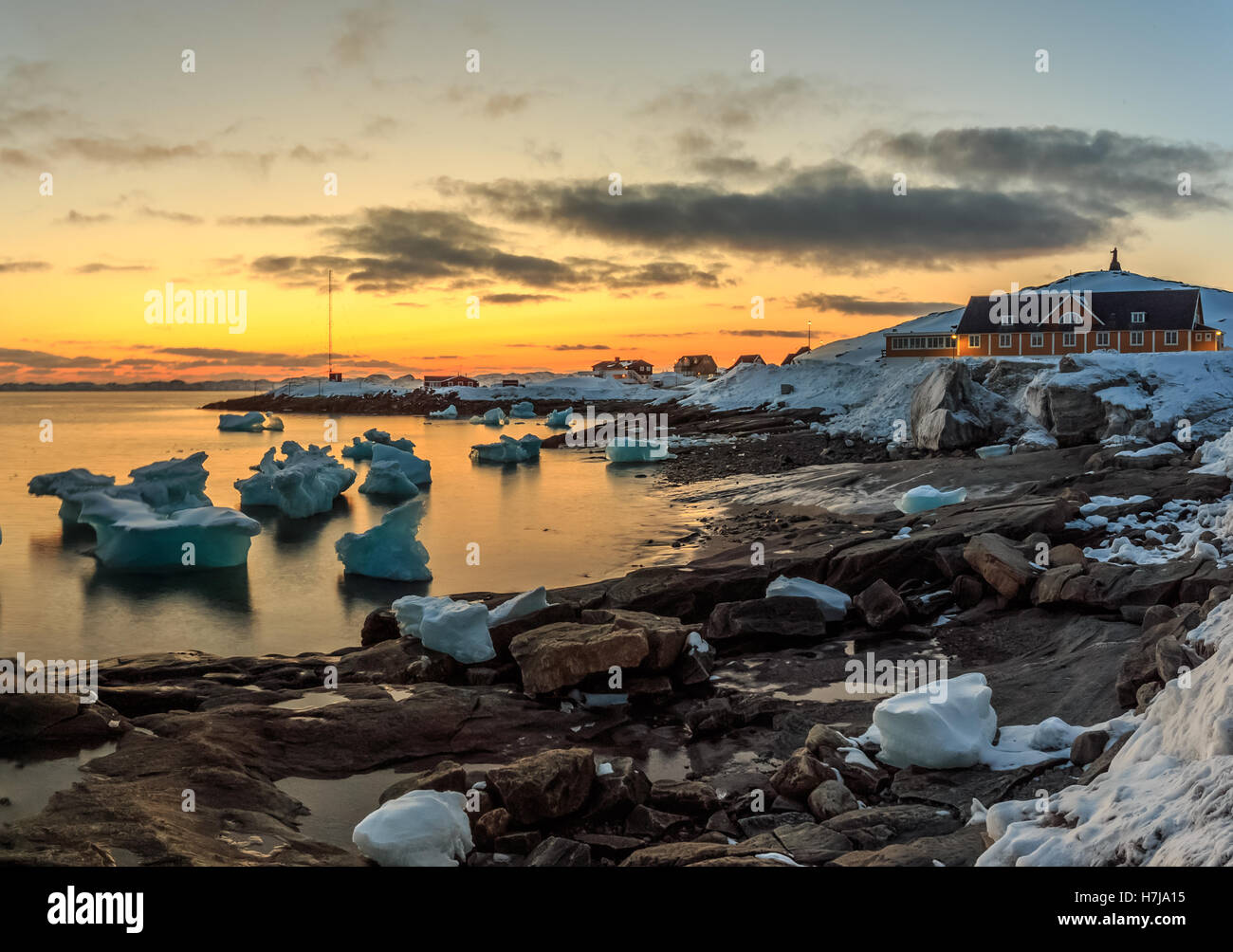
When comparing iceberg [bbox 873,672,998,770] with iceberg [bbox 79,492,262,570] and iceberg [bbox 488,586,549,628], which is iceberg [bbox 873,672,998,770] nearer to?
iceberg [bbox 488,586,549,628]

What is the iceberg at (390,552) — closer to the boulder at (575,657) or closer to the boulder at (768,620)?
the boulder at (768,620)

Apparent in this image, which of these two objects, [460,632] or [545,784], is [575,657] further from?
[545,784]

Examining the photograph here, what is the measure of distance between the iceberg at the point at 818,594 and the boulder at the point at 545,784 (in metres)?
5.22

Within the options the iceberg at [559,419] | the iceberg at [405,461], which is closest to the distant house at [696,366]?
the iceberg at [559,419]

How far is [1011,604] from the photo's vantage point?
9.92 meters

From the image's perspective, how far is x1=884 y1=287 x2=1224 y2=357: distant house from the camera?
44.4 m

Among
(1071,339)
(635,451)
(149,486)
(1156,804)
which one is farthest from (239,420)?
(1156,804)

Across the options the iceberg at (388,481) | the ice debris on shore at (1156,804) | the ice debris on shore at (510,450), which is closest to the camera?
the ice debris on shore at (1156,804)

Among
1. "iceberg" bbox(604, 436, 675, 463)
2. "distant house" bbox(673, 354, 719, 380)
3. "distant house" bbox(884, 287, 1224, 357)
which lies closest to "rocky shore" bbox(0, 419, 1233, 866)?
"iceberg" bbox(604, 436, 675, 463)

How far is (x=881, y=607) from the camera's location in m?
10.4

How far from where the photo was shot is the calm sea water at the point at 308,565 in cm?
1334

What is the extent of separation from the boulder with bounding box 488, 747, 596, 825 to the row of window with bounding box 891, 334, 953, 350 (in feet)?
194
